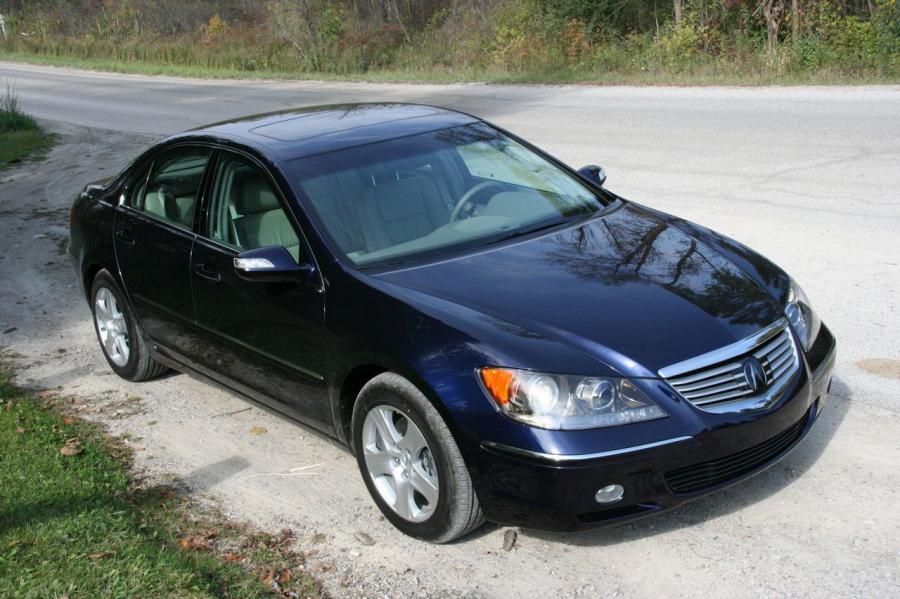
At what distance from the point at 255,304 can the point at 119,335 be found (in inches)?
76.6

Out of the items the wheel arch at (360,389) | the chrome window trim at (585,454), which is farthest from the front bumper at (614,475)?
the wheel arch at (360,389)

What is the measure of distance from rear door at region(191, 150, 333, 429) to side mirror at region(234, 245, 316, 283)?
65 mm

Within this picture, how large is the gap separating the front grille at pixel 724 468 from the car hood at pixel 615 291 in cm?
41

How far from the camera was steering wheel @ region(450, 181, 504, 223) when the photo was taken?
5.13 m

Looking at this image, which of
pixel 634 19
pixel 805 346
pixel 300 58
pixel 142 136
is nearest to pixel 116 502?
pixel 805 346

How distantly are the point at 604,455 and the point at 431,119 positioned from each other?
8.66 ft

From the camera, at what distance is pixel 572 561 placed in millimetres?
4086

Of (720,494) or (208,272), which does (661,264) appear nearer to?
(720,494)

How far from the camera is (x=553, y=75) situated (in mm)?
22734

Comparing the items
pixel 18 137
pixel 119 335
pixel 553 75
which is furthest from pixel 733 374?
pixel 553 75

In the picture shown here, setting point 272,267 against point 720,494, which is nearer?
point 720,494

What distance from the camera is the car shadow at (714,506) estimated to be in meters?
4.22

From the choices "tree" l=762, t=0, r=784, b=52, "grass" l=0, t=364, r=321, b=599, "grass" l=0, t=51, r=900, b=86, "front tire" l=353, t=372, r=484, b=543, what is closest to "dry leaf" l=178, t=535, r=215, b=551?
"grass" l=0, t=364, r=321, b=599

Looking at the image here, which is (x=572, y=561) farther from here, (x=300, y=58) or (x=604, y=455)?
(x=300, y=58)
